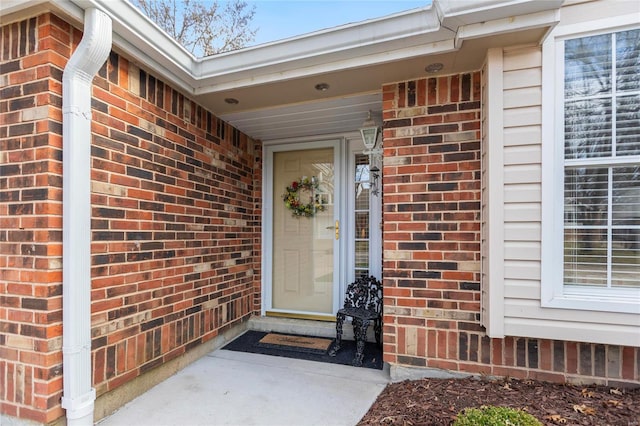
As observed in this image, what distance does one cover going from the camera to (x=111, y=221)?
2043 mm

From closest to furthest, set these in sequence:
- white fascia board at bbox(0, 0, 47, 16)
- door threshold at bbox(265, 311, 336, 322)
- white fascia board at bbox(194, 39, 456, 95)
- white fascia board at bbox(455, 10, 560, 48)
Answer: white fascia board at bbox(0, 0, 47, 16) → white fascia board at bbox(455, 10, 560, 48) → white fascia board at bbox(194, 39, 456, 95) → door threshold at bbox(265, 311, 336, 322)

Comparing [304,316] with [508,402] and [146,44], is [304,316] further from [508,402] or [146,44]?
[146,44]

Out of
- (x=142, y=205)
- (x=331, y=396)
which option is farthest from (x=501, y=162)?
(x=142, y=205)

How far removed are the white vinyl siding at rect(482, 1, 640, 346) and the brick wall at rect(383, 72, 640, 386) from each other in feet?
0.67

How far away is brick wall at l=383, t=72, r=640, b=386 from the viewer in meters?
2.25

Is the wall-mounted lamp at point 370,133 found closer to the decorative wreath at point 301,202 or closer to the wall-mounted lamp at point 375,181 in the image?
the wall-mounted lamp at point 375,181

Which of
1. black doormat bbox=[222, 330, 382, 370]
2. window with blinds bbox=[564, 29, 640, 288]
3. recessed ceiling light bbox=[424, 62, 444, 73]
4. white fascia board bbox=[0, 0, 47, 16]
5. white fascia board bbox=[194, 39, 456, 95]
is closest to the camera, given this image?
white fascia board bbox=[0, 0, 47, 16]

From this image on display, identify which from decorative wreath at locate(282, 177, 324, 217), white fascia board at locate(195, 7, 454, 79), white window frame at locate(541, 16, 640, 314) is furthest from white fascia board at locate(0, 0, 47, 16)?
white window frame at locate(541, 16, 640, 314)

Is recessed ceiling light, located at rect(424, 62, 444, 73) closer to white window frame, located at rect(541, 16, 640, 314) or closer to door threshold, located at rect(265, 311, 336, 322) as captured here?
white window frame, located at rect(541, 16, 640, 314)

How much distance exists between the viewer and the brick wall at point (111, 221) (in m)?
1.73

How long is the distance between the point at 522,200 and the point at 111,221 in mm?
2614

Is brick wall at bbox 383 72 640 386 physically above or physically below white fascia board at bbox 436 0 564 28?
below

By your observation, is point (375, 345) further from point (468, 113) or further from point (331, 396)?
point (468, 113)

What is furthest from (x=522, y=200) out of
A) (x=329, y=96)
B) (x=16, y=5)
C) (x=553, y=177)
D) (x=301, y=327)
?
(x=16, y=5)
